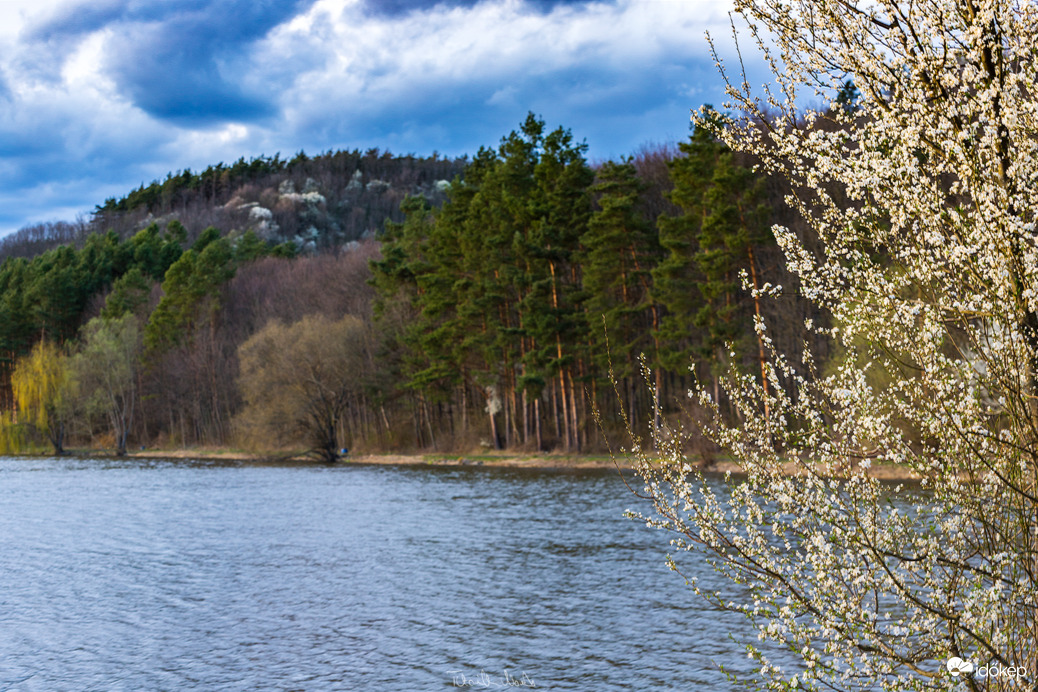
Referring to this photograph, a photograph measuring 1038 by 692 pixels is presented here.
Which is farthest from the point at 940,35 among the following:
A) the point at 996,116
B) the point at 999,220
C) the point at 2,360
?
the point at 2,360

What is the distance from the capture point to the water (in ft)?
41.8

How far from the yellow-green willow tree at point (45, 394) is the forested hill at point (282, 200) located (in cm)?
6749

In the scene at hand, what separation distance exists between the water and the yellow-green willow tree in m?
44.7

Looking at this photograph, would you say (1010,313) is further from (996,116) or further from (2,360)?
(2,360)

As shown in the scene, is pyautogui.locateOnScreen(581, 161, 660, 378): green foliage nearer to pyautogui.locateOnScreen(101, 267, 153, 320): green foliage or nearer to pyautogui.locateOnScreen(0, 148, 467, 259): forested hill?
pyautogui.locateOnScreen(101, 267, 153, 320): green foliage

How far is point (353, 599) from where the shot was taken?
17.4 metres

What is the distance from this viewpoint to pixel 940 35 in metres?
5.18

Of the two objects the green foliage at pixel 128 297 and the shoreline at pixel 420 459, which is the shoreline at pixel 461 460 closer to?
the shoreline at pixel 420 459

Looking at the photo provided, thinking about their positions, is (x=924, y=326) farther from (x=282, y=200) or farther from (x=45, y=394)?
(x=282, y=200)

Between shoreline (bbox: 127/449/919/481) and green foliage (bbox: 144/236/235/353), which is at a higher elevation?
green foliage (bbox: 144/236/235/353)

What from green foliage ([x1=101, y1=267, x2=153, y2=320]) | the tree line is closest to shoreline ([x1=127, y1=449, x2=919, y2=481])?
the tree line

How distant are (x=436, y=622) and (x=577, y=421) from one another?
1456 inches

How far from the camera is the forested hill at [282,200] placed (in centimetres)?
15288

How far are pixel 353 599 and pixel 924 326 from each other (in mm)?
14298
